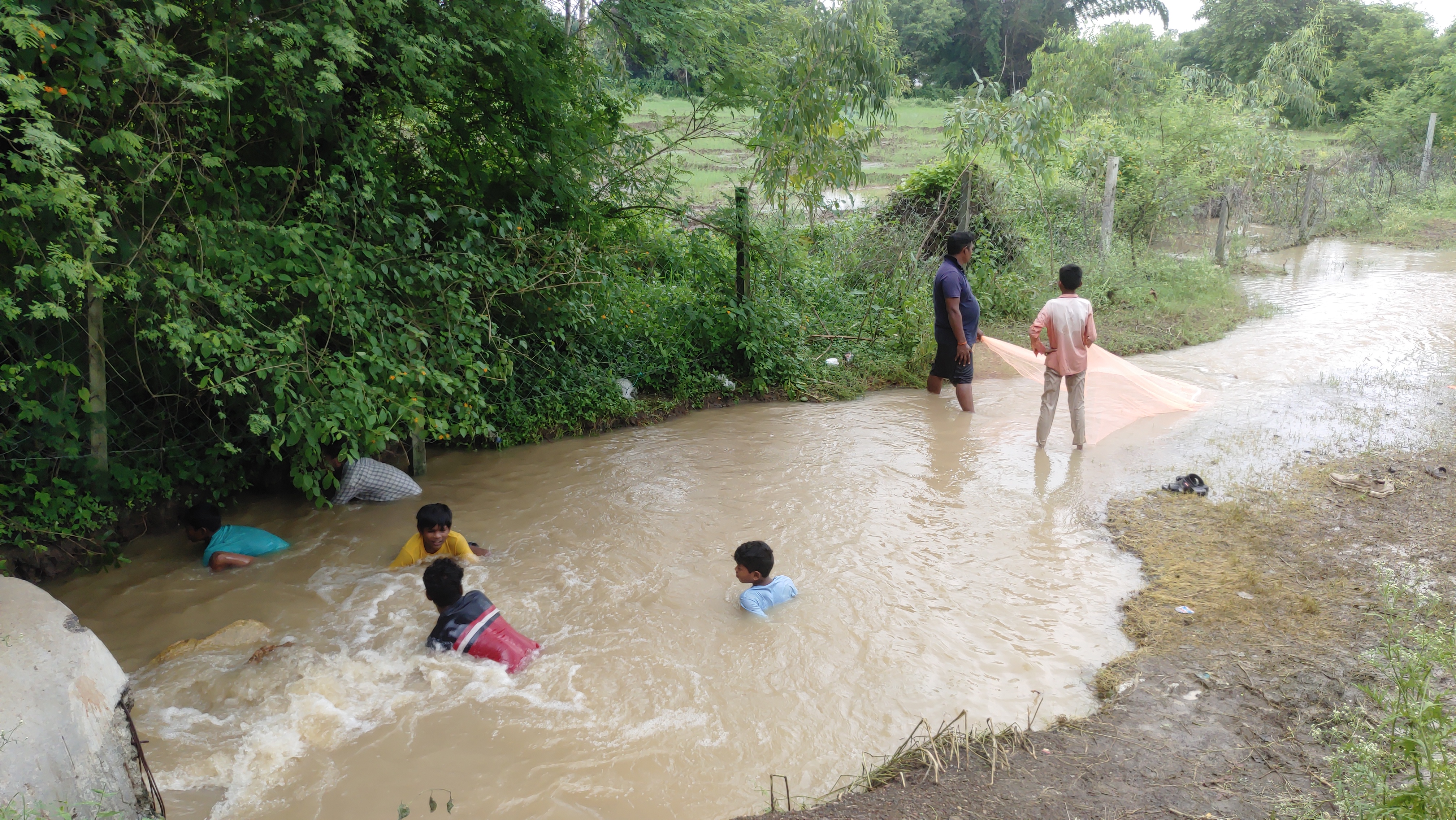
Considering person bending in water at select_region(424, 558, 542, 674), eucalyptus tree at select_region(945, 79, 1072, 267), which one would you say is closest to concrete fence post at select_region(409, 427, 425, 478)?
person bending in water at select_region(424, 558, 542, 674)

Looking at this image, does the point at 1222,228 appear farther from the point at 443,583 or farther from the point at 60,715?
the point at 60,715

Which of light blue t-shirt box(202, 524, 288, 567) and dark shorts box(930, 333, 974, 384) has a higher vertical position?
dark shorts box(930, 333, 974, 384)

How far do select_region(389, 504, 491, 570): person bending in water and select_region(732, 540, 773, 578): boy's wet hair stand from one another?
73.1 inches

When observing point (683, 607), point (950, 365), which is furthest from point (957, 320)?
point (683, 607)

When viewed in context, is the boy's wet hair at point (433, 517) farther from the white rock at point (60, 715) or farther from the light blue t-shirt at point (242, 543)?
the white rock at point (60, 715)

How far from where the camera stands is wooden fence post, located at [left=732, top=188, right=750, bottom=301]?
8.27 m

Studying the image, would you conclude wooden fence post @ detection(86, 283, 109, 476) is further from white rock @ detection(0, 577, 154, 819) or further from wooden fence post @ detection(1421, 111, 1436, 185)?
wooden fence post @ detection(1421, 111, 1436, 185)

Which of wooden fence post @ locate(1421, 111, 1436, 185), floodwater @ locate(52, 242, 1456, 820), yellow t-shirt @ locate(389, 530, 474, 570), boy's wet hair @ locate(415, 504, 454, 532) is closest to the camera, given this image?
floodwater @ locate(52, 242, 1456, 820)

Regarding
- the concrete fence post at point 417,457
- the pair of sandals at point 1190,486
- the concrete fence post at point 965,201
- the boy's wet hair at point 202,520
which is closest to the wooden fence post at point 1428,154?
the concrete fence post at point 965,201

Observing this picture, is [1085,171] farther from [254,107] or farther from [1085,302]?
[254,107]

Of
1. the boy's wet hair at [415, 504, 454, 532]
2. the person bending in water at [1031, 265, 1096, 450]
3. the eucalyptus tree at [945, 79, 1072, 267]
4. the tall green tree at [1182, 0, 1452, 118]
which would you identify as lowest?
the boy's wet hair at [415, 504, 454, 532]

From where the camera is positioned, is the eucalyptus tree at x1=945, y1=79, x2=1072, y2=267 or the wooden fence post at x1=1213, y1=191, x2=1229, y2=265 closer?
the eucalyptus tree at x1=945, y1=79, x2=1072, y2=267

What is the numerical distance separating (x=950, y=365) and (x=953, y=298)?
0.89 metres

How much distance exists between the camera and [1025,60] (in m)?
39.4
